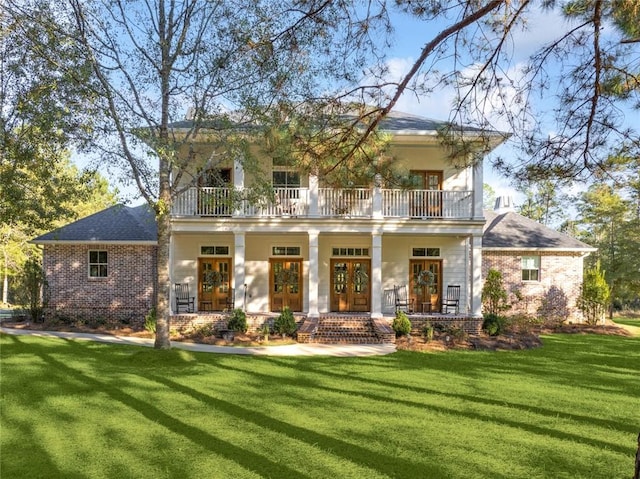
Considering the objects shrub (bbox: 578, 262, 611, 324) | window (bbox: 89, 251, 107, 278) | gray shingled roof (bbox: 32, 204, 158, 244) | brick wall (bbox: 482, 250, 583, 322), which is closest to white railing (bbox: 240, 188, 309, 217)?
gray shingled roof (bbox: 32, 204, 158, 244)

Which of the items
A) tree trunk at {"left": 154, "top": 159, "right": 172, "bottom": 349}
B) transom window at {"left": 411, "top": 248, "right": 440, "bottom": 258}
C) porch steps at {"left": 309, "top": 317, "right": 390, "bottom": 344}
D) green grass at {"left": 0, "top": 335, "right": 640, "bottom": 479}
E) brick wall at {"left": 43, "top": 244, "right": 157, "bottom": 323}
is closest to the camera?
green grass at {"left": 0, "top": 335, "right": 640, "bottom": 479}

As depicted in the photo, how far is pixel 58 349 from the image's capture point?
1121 centimetres

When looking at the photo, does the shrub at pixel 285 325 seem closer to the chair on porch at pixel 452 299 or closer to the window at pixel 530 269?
the chair on porch at pixel 452 299

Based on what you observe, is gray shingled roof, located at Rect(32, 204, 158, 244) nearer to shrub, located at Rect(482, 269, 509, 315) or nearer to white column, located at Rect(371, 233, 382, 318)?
white column, located at Rect(371, 233, 382, 318)

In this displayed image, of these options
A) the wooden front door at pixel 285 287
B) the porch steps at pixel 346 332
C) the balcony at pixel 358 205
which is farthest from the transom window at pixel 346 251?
the porch steps at pixel 346 332

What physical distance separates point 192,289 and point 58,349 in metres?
6.29

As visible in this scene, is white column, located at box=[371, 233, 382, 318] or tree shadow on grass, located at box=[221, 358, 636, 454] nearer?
tree shadow on grass, located at box=[221, 358, 636, 454]

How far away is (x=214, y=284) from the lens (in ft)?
56.3

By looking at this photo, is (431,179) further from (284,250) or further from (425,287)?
(284,250)

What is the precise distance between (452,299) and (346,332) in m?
4.91

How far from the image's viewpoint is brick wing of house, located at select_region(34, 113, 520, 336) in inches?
601

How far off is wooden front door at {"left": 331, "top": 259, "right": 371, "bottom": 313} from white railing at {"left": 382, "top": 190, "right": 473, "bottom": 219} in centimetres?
256

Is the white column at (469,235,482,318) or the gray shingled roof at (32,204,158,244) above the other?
the gray shingled roof at (32,204,158,244)

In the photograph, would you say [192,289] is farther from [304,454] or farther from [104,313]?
[304,454]
